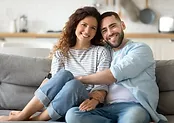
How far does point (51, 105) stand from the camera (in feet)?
6.89

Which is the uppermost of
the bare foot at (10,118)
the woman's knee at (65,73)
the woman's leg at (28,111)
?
the woman's knee at (65,73)

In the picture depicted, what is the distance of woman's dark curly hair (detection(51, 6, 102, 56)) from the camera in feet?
7.94

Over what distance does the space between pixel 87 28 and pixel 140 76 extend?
488mm

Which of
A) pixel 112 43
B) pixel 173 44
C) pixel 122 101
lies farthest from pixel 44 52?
pixel 173 44

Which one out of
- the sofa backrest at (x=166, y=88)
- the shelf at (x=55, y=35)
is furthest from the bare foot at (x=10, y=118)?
the shelf at (x=55, y=35)

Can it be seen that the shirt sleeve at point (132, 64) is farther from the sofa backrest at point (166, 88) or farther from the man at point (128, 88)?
the sofa backrest at point (166, 88)

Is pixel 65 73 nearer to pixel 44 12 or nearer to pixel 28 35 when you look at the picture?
pixel 28 35

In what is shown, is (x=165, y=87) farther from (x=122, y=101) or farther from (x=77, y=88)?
(x=77, y=88)

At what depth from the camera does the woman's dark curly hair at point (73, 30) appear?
7.94 ft

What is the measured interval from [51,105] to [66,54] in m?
0.44

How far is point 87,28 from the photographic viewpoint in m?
2.38

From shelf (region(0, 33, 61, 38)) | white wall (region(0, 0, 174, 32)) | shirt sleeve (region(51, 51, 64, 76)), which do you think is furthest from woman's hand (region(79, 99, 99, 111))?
white wall (region(0, 0, 174, 32))

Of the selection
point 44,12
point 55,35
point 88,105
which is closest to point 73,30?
point 88,105

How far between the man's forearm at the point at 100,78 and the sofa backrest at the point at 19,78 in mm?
434
